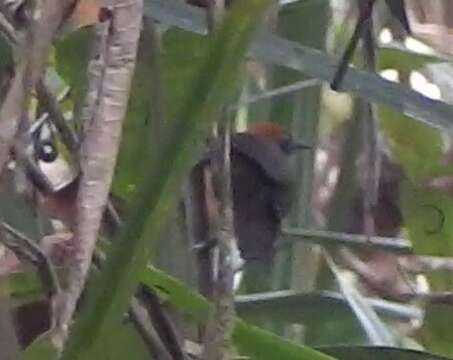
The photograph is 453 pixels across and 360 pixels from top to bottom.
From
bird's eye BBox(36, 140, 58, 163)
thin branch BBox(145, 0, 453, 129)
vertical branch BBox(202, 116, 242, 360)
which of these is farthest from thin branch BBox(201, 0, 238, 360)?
bird's eye BBox(36, 140, 58, 163)

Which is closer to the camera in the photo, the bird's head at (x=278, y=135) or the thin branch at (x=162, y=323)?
the thin branch at (x=162, y=323)

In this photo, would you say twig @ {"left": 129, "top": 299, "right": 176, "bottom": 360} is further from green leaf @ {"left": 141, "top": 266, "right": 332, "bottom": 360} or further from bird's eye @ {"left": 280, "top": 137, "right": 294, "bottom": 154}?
bird's eye @ {"left": 280, "top": 137, "right": 294, "bottom": 154}

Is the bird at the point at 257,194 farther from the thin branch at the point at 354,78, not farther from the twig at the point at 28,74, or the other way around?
the twig at the point at 28,74

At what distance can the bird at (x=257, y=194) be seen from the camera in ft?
2.67

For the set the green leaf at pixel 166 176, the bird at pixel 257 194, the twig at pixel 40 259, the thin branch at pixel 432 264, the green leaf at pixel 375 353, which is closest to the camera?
the green leaf at pixel 166 176

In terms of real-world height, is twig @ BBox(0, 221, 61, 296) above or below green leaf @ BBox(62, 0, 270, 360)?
below

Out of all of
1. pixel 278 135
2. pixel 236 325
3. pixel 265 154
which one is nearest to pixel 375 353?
pixel 236 325

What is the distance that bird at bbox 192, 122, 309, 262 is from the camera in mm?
814

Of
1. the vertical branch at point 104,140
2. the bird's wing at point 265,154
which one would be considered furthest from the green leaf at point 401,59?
the vertical branch at point 104,140

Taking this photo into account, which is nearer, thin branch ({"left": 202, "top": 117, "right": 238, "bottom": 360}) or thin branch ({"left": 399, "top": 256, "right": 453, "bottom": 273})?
thin branch ({"left": 202, "top": 117, "right": 238, "bottom": 360})

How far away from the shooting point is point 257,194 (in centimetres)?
83

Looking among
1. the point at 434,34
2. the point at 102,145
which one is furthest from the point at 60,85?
the point at 102,145

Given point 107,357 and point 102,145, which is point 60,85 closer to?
point 107,357

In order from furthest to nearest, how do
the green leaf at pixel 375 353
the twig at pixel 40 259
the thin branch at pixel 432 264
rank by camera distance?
the thin branch at pixel 432 264 → the green leaf at pixel 375 353 → the twig at pixel 40 259
